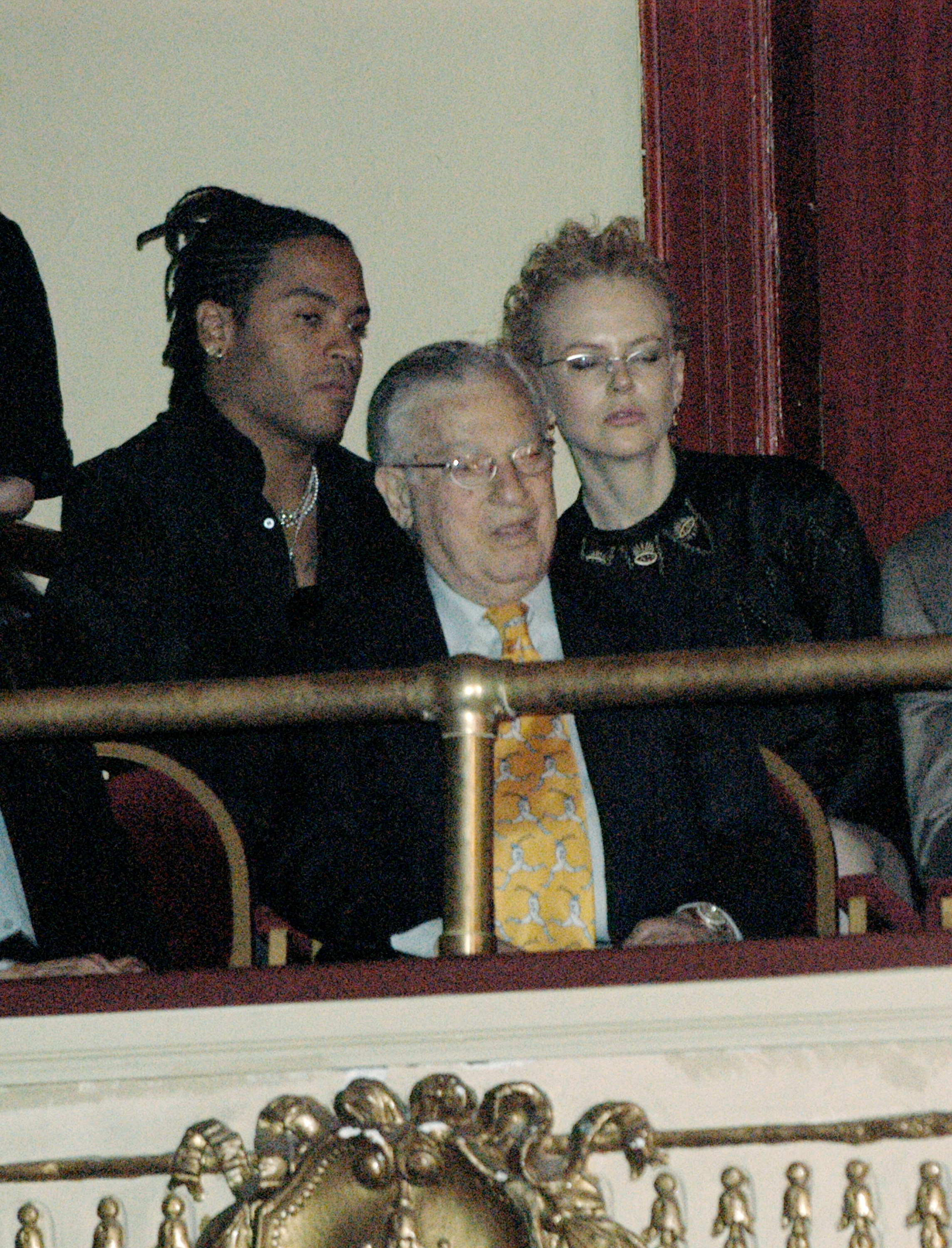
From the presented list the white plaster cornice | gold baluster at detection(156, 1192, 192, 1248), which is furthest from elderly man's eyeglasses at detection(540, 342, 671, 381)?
gold baluster at detection(156, 1192, 192, 1248)

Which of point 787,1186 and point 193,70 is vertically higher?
point 193,70

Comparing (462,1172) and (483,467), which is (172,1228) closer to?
(462,1172)

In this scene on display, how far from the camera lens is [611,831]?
79.8 inches

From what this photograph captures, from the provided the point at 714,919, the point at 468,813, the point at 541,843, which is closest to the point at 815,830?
the point at 714,919

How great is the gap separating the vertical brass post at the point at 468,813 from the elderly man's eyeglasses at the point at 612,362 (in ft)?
3.41

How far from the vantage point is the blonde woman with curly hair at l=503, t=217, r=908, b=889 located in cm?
260

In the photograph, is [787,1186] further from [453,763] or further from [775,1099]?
[453,763]

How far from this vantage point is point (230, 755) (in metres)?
2.28

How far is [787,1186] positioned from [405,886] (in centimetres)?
54

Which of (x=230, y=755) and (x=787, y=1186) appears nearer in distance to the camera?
(x=787, y=1186)

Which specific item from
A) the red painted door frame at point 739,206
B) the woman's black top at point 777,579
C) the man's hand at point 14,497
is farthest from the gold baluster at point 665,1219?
the red painted door frame at point 739,206

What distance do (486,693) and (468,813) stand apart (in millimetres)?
104

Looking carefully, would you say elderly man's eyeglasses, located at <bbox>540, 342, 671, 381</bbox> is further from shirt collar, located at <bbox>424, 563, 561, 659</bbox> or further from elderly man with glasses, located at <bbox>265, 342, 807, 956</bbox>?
shirt collar, located at <bbox>424, 563, 561, 659</bbox>

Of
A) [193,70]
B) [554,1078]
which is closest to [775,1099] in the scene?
[554,1078]
